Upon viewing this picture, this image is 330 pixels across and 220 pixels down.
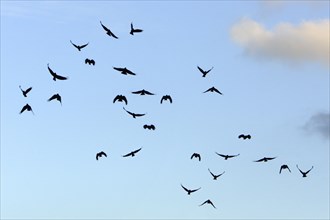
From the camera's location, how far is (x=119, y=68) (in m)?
138

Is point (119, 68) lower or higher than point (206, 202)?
higher

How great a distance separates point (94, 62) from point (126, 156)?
14124 mm

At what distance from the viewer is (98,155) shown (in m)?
154

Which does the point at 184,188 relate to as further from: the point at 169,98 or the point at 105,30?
the point at 105,30

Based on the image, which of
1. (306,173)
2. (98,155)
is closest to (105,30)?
(98,155)

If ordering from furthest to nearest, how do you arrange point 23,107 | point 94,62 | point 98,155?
point 98,155
point 94,62
point 23,107

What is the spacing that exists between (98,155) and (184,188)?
52.2ft

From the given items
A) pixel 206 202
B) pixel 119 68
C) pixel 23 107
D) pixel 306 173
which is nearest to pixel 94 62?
pixel 119 68

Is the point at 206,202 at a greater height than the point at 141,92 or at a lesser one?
lesser

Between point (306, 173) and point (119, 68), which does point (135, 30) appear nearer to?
point (119, 68)

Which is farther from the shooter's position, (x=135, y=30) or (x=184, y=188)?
(x=184, y=188)

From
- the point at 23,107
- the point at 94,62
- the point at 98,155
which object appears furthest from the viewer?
the point at 98,155

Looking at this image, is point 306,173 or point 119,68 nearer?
point 119,68

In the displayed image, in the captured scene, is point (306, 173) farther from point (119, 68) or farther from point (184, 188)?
point (119, 68)
